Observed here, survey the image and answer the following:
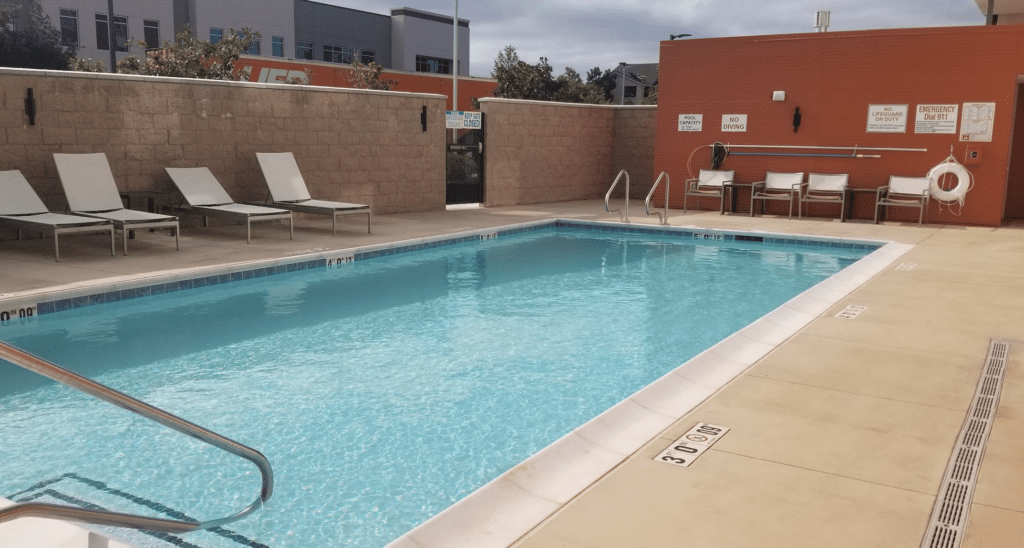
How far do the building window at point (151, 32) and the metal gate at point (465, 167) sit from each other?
2694 centimetres

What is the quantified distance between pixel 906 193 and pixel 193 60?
18.8 m

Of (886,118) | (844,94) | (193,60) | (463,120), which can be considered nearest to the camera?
(886,118)

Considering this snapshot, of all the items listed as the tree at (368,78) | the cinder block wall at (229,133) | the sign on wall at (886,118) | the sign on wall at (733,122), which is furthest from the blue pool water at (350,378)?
the tree at (368,78)

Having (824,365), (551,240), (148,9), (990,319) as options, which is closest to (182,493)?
(824,365)

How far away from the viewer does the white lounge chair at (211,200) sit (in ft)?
27.5

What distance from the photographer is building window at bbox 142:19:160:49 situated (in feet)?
113

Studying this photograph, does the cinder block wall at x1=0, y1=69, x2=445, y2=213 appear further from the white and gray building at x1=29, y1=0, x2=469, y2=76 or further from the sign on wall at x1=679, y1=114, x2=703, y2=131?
the white and gray building at x1=29, y1=0, x2=469, y2=76

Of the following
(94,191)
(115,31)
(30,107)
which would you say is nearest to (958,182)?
(94,191)

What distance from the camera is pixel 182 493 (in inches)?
122

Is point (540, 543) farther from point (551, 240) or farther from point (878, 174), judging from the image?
point (878, 174)

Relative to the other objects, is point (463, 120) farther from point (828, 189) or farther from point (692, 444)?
point (692, 444)

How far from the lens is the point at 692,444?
308 centimetres

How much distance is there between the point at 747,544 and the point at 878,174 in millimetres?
10896

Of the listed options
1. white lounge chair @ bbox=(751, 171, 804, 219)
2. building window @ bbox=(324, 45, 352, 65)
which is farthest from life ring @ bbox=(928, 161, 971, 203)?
building window @ bbox=(324, 45, 352, 65)
